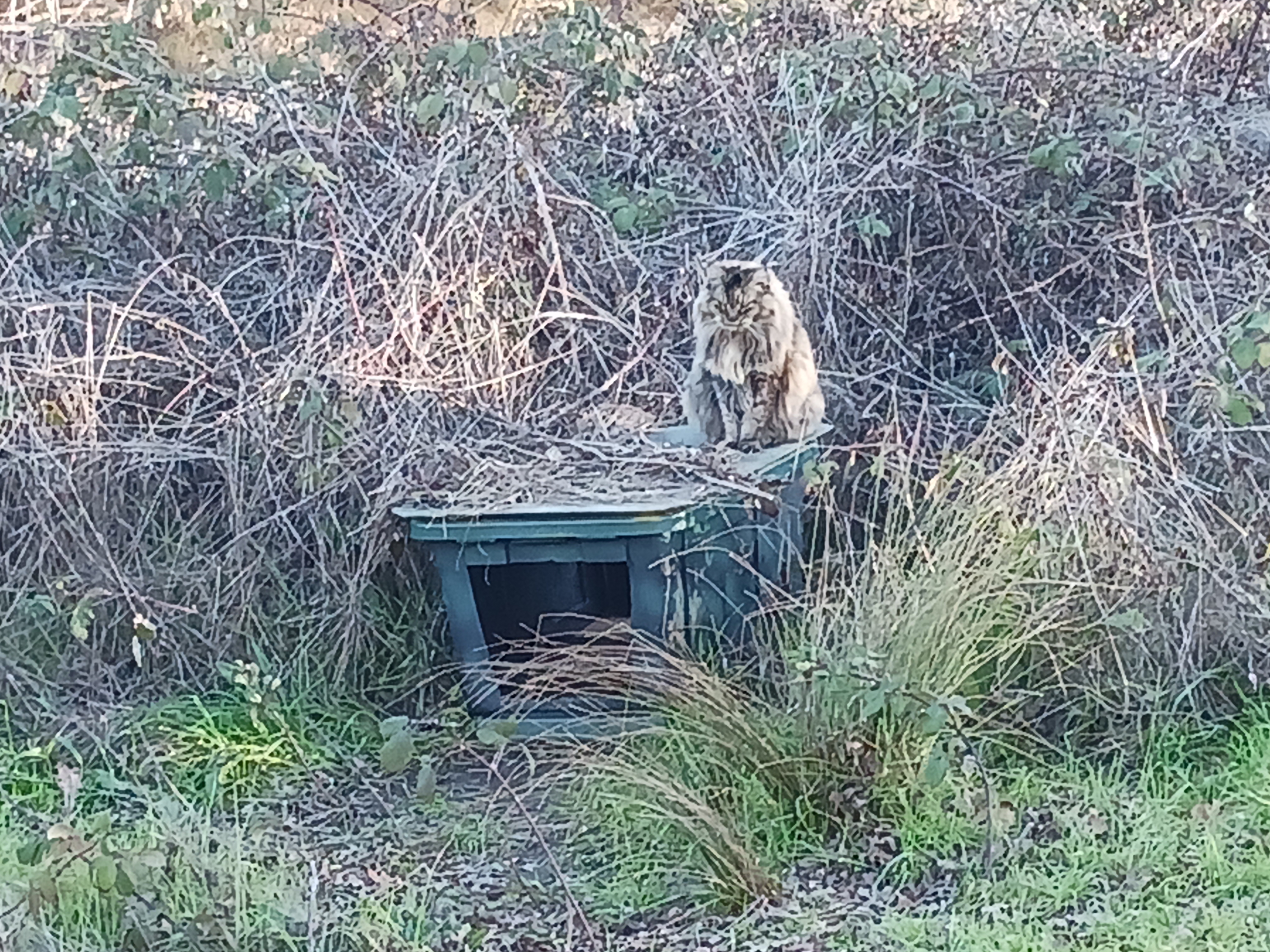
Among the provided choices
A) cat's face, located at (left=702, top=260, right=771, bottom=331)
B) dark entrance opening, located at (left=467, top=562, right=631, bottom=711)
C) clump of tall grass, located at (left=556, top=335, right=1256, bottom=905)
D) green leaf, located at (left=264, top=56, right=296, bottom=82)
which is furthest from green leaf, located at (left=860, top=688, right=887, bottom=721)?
green leaf, located at (left=264, top=56, right=296, bottom=82)

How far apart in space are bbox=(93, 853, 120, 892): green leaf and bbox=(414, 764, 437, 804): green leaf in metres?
0.66

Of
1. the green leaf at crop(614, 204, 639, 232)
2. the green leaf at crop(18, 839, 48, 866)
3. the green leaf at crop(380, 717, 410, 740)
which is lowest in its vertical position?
the green leaf at crop(18, 839, 48, 866)

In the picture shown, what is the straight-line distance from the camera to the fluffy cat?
4.88 meters

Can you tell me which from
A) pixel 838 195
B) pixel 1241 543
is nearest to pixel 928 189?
pixel 838 195

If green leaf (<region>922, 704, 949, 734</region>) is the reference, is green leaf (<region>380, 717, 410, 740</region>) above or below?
above

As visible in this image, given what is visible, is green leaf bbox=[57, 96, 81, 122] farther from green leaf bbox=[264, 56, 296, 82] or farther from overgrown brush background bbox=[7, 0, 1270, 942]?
green leaf bbox=[264, 56, 296, 82]

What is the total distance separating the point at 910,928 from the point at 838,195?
8.46ft

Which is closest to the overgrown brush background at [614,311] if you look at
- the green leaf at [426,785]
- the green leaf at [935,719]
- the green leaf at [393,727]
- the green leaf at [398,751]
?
the green leaf at [935,719]

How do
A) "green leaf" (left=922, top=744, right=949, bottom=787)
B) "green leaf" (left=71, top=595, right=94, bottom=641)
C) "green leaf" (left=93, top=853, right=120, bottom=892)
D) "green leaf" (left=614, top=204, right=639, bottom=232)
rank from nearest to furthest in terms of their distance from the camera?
1. "green leaf" (left=93, top=853, right=120, bottom=892)
2. "green leaf" (left=922, top=744, right=949, bottom=787)
3. "green leaf" (left=71, top=595, right=94, bottom=641)
4. "green leaf" (left=614, top=204, right=639, bottom=232)

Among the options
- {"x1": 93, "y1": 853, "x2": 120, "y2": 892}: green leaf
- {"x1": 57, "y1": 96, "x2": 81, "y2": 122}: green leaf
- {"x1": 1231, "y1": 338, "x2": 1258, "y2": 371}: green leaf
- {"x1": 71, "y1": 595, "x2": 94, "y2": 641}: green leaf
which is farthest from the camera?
{"x1": 57, "y1": 96, "x2": 81, "y2": 122}: green leaf

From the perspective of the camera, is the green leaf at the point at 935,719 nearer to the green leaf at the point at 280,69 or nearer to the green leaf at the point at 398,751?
the green leaf at the point at 398,751

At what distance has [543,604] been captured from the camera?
491 cm

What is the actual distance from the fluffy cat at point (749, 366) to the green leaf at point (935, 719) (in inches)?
54.3

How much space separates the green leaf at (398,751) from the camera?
3.57m
